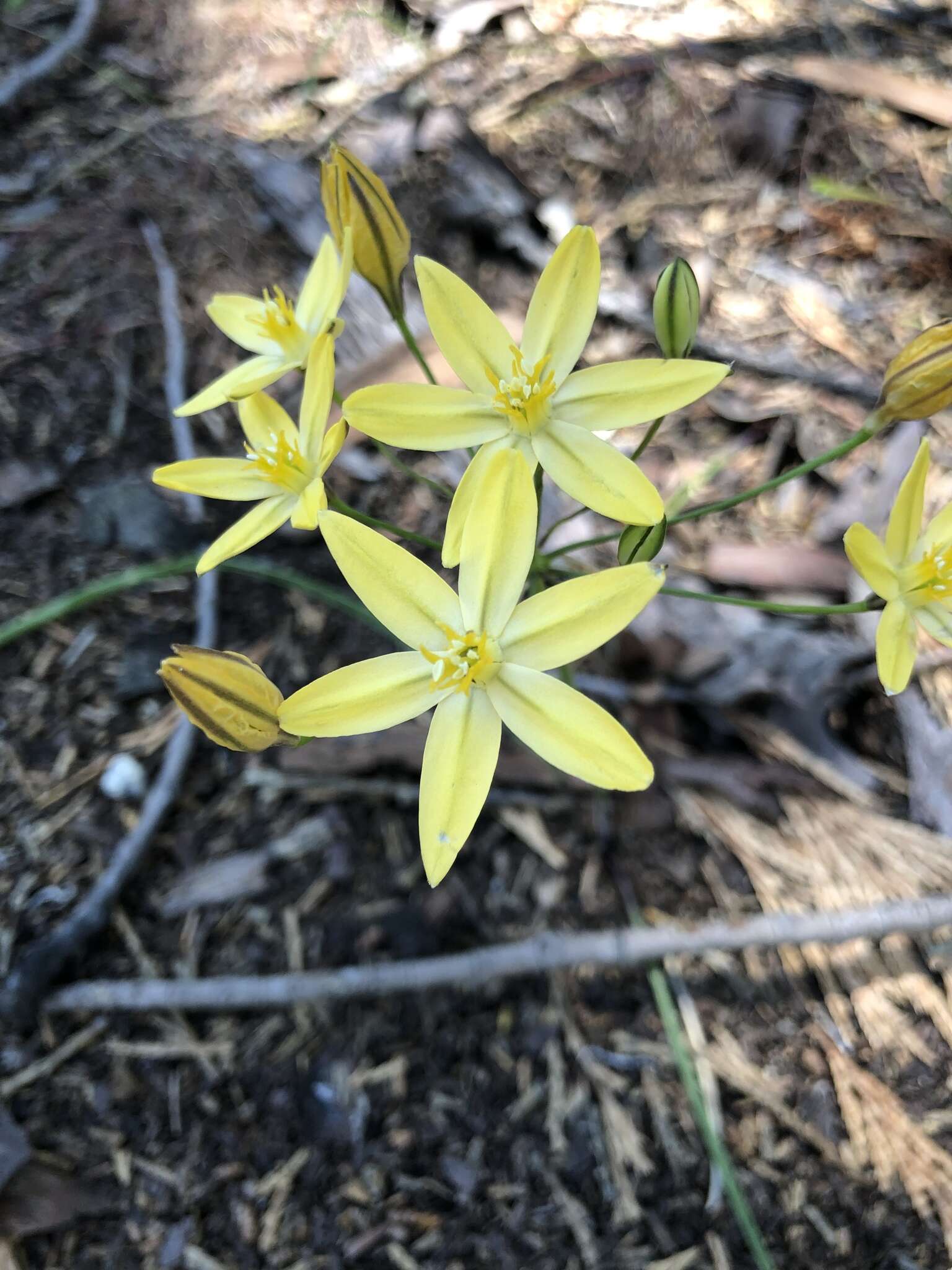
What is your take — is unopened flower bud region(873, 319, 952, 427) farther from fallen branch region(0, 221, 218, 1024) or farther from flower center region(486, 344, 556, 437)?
fallen branch region(0, 221, 218, 1024)

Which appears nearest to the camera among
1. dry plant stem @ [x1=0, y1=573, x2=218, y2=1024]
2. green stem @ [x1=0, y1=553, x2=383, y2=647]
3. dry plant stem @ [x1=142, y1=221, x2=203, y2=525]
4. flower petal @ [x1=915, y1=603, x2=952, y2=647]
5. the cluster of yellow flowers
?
the cluster of yellow flowers

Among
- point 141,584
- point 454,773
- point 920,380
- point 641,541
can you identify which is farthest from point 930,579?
point 141,584

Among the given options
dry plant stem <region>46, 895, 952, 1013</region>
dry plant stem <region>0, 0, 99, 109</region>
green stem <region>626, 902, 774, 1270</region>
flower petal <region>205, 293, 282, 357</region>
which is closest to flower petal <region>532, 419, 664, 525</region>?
flower petal <region>205, 293, 282, 357</region>

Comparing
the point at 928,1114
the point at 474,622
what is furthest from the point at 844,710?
the point at 474,622

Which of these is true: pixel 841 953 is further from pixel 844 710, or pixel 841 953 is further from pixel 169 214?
pixel 169 214

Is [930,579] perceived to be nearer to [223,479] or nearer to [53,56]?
[223,479]
